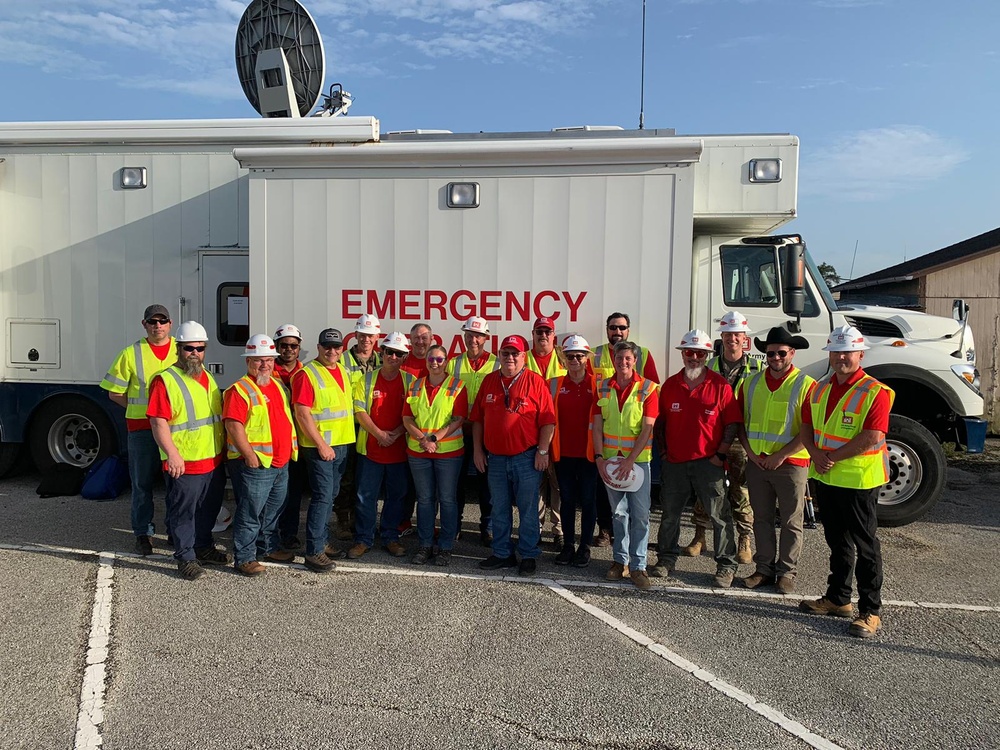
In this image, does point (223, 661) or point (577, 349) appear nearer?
point (223, 661)

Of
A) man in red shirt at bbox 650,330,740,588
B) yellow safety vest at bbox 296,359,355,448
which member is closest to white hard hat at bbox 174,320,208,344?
yellow safety vest at bbox 296,359,355,448

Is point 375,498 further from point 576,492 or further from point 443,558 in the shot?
point 576,492

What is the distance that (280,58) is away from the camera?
26.2 ft

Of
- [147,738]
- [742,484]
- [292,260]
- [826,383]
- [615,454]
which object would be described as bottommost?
[147,738]

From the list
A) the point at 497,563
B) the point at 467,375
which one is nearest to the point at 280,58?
the point at 467,375

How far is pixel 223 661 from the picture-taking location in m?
3.62

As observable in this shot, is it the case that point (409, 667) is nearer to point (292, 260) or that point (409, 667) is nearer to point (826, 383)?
point (826, 383)

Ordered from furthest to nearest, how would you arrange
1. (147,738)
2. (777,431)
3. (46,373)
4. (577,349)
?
(46,373) → (577,349) → (777,431) → (147,738)

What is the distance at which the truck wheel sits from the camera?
600cm

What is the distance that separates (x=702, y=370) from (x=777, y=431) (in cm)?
59

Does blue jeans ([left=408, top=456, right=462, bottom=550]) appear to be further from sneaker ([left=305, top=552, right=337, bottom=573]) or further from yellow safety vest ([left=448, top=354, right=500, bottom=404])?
sneaker ([left=305, top=552, right=337, bottom=573])

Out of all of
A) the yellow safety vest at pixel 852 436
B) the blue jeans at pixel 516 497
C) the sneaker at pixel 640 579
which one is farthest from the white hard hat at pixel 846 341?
the blue jeans at pixel 516 497

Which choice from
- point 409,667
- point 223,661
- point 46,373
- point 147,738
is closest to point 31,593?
point 223,661

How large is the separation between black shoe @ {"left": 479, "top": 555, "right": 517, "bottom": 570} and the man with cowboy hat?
1558 mm
